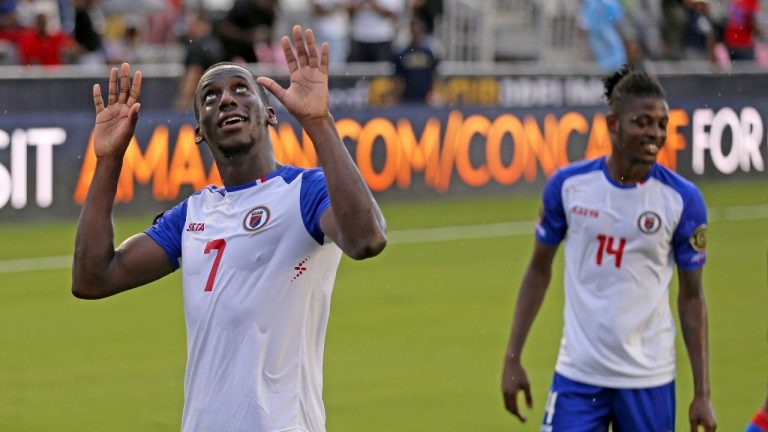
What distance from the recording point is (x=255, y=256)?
4980mm

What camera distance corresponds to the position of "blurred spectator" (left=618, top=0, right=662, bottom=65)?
87.7ft

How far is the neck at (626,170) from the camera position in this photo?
6.65 meters

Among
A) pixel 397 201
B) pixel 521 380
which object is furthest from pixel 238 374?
pixel 397 201

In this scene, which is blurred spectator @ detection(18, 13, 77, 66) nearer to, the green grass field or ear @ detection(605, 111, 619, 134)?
the green grass field

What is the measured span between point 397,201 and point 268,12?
3.92 m

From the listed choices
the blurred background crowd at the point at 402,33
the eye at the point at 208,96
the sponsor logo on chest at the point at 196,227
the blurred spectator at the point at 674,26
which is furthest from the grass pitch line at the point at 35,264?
the blurred spectator at the point at 674,26

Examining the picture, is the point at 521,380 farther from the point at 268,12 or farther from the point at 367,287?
the point at 268,12

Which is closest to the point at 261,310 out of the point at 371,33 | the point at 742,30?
the point at 371,33

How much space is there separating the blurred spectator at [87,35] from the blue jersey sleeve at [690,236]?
1610 centimetres

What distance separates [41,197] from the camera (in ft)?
56.0

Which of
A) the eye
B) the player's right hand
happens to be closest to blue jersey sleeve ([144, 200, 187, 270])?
the eye

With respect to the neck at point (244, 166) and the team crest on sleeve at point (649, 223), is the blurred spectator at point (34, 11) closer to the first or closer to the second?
the team crest on sleeve at point (649, 223)

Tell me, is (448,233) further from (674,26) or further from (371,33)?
(674,26)

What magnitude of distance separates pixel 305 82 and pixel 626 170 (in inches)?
91.3
